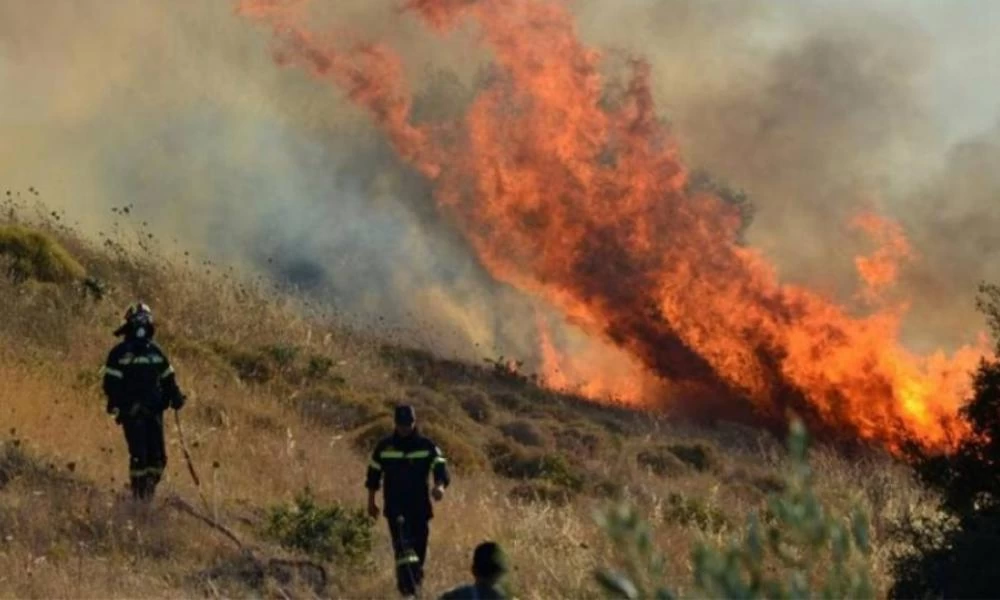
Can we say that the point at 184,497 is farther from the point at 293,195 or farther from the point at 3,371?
the point at 293,195

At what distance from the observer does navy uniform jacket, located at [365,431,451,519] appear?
12.3 m

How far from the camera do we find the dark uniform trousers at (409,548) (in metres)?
12.2

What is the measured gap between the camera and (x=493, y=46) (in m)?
33.9

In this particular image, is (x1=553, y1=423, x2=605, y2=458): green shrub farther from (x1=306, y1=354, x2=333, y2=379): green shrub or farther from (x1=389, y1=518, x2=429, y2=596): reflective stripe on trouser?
(x1=389, y1=518, x2=429, y2=596): reflective stripe on trouser

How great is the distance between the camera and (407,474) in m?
12.3

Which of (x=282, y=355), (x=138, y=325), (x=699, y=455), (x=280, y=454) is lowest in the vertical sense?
(x=280, y=454)

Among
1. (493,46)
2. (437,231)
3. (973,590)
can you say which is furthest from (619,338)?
(973,590)

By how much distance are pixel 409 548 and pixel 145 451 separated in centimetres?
336

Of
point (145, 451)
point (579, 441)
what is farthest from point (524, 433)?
point (145, 451)

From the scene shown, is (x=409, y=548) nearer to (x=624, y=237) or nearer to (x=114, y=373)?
(x=114, y=373)

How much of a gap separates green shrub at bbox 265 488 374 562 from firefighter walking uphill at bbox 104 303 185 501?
132 centimetres

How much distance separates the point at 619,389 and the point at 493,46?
9353 millimetres

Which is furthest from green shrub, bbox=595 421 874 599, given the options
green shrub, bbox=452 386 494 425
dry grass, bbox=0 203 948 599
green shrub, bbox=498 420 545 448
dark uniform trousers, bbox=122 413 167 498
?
green shrub, bbox=452 386 494 425

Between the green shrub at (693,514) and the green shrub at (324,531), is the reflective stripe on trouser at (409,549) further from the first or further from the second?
the green shrub at (693,514)
